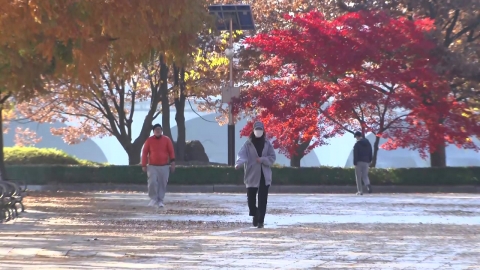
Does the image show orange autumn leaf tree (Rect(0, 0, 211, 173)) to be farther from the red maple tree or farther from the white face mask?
the red maple tree

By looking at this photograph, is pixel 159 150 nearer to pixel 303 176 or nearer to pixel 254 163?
pixel 254 163

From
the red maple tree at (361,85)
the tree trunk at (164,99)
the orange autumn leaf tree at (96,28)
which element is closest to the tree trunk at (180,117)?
the tree trunk at (164,99)

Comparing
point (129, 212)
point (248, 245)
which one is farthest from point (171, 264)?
point (129, 212)

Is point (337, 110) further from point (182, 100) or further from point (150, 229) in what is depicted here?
point (150, 229)

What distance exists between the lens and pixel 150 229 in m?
14.9

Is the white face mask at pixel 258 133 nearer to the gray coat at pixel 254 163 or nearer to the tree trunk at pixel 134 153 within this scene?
the gray coat at pixel 254 163

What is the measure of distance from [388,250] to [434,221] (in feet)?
17.2

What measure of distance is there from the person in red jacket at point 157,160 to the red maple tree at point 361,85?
12.5 metres

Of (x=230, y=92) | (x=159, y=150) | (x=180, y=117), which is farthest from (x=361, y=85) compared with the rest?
(x=159, y=150)

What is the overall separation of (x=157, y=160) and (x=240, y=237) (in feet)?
21.8

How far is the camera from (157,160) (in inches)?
780

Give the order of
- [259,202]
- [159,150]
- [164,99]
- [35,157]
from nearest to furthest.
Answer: [259,202] < [159,150] < [164,99] < [35,157]

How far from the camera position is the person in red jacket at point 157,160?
19.8 m

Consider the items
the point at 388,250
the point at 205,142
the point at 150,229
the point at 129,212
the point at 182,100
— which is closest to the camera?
the point at 388,250
